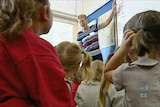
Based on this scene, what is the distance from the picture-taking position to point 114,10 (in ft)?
10.4

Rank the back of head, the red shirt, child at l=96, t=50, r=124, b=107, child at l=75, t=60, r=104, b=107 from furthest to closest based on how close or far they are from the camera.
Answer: child at l=75, t=60, r=104, b=107 < the back of head < child at l=96, t=50, r=124, b=107 < the red shirt

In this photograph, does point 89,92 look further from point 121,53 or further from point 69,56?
point 121,53

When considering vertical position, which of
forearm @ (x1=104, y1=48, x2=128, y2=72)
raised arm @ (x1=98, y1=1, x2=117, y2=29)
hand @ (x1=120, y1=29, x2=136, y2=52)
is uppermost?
raised arm @ (x1=98, y1=1, x2=117, y2=29)

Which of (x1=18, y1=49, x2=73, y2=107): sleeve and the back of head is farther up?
the back of head

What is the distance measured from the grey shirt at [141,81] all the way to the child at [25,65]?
0.94ft

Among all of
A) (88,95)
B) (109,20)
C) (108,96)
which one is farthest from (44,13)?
(109,20)

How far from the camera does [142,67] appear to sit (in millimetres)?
958

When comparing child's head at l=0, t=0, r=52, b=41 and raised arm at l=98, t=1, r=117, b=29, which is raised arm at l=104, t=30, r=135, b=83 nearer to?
child's head at l=0, t=0, r=52, b=41

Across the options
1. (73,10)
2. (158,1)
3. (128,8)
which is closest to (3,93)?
(158,1)

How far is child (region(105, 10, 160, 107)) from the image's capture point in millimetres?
915

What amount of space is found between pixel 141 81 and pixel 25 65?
0.46 metres

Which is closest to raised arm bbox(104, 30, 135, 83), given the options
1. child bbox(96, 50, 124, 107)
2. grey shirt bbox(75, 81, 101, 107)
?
child bbox(96, 50, 124, 107)

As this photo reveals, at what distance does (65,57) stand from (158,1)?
1341 millimetres

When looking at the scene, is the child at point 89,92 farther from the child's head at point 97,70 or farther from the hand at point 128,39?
the hand at point 128,39
